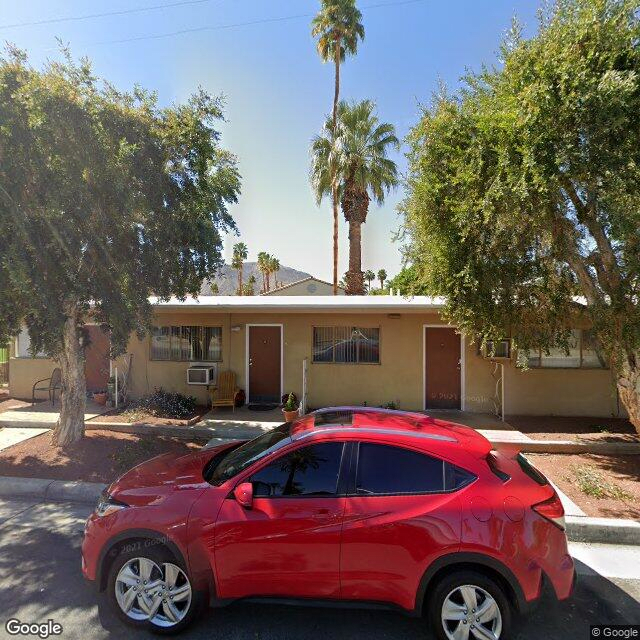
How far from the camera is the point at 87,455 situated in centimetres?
636

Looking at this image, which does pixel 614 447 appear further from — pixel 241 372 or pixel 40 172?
pixel 40 172

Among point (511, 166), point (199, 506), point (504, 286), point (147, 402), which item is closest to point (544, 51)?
point (511, 166)

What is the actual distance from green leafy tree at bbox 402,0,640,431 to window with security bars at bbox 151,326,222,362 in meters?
5.69

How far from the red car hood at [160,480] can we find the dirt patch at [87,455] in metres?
2.06

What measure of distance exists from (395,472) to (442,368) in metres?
7.40

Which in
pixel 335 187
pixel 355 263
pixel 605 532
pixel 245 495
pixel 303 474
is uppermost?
pixel 335 187

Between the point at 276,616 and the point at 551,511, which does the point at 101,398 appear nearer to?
the point at 276,616

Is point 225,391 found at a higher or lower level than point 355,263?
lower

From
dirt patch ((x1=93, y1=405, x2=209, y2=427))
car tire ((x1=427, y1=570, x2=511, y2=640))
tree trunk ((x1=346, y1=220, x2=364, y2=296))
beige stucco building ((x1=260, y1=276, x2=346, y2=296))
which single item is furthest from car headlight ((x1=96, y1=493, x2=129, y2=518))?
beige stucco building ((x1=260, y1=276, x2=346, y2=296))

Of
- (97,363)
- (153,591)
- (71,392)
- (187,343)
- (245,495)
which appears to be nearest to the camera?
(245,495)

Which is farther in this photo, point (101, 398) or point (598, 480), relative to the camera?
point (101, 398)

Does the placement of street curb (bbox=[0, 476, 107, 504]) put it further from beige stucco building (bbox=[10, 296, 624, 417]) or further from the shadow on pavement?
beige stucco building (bbox=[10, 296, 624, 417])

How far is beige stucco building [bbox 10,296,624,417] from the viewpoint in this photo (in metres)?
9.47

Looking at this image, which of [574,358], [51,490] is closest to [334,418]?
[51,490]
